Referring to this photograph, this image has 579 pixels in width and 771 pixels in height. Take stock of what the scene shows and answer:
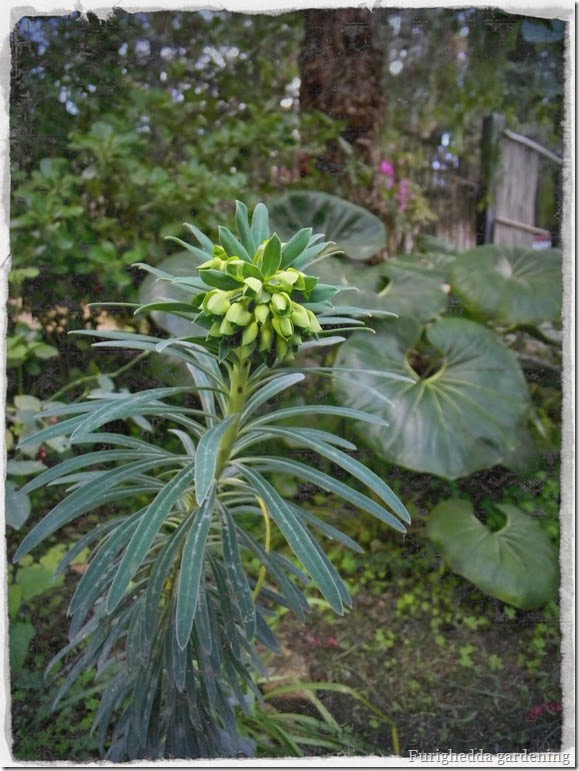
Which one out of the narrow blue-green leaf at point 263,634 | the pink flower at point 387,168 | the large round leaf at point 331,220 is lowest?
the narrow blue-green leaf at point 263,634

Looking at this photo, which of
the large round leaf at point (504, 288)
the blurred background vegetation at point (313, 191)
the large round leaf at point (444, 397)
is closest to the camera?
the blurred background vegetation at point (313, 191)

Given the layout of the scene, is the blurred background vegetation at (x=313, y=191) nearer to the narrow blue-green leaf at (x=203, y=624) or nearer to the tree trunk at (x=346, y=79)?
the tree trunk at (x=346, y=79)

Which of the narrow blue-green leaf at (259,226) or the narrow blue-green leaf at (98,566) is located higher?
the narrow blue-green leaf at (259,226)

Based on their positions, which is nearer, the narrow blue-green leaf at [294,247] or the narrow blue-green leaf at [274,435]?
the narrow blue-green leaf at [294,247]

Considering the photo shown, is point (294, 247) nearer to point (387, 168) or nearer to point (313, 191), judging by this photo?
point (313, 191)

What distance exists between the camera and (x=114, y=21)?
1216 millimetres

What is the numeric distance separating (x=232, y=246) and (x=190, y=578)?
369 millimetres

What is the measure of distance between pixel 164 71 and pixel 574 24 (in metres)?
1.00

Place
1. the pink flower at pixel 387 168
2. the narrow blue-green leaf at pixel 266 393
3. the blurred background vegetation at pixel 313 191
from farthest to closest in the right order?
the pink flower at pixel 387 168 → the blurred background vegetation at pixel 313 191 → the narrow blue-green leaf at pixel 266 393

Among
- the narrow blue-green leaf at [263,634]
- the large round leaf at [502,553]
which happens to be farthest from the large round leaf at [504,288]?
the narrow blue-green leaf at [263,634]

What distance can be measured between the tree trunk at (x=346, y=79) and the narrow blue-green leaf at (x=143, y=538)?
1.37 m

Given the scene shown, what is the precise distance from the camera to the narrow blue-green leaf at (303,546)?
63 cm

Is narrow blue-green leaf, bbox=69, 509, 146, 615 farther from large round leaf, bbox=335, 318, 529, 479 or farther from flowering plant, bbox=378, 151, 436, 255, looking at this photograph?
flowering plant, bbox=378, 151, 436, 255

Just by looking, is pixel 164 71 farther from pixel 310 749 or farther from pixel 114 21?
pixel 310 749
